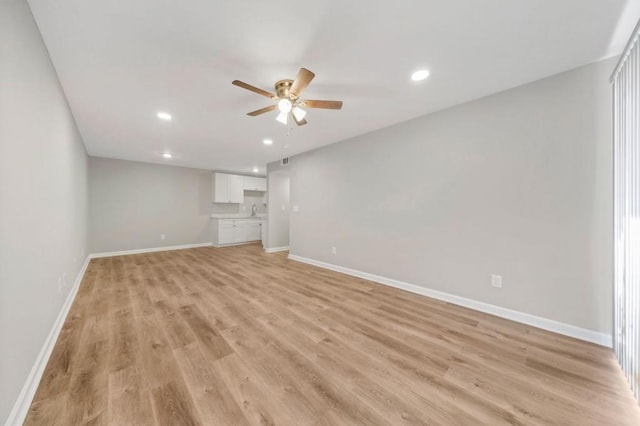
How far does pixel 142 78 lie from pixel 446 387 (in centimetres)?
366

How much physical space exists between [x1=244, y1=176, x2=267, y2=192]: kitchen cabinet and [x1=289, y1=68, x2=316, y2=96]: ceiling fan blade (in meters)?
5.94

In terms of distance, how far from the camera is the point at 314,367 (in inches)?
65.3

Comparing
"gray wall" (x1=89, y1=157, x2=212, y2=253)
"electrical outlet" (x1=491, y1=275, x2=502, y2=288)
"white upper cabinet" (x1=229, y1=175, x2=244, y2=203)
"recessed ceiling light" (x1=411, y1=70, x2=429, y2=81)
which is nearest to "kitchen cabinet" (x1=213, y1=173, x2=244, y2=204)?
"white upper cabinet" (x1=229, y1=175, x2=244, y2=203)

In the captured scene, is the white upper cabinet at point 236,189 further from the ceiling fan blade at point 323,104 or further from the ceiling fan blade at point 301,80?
the ceiling fan blade at point 301,80

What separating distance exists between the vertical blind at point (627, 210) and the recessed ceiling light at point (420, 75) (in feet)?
4.12

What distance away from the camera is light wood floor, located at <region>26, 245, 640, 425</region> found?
4.22 feet

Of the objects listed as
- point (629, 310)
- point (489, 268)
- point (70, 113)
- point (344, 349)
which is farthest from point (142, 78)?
point (629, 310)

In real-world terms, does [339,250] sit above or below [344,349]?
Result: above

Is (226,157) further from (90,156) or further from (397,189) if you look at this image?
(397,189)

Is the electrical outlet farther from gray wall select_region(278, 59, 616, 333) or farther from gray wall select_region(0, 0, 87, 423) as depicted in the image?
gray wall select_region(0, 0, 87, 423)

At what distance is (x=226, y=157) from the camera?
17.9 ft

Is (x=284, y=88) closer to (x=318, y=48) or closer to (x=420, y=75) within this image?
(x=318, y=48)

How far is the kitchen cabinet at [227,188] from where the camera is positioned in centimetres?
692

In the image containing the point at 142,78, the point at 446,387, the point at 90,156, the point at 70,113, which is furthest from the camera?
the point at 90,156
